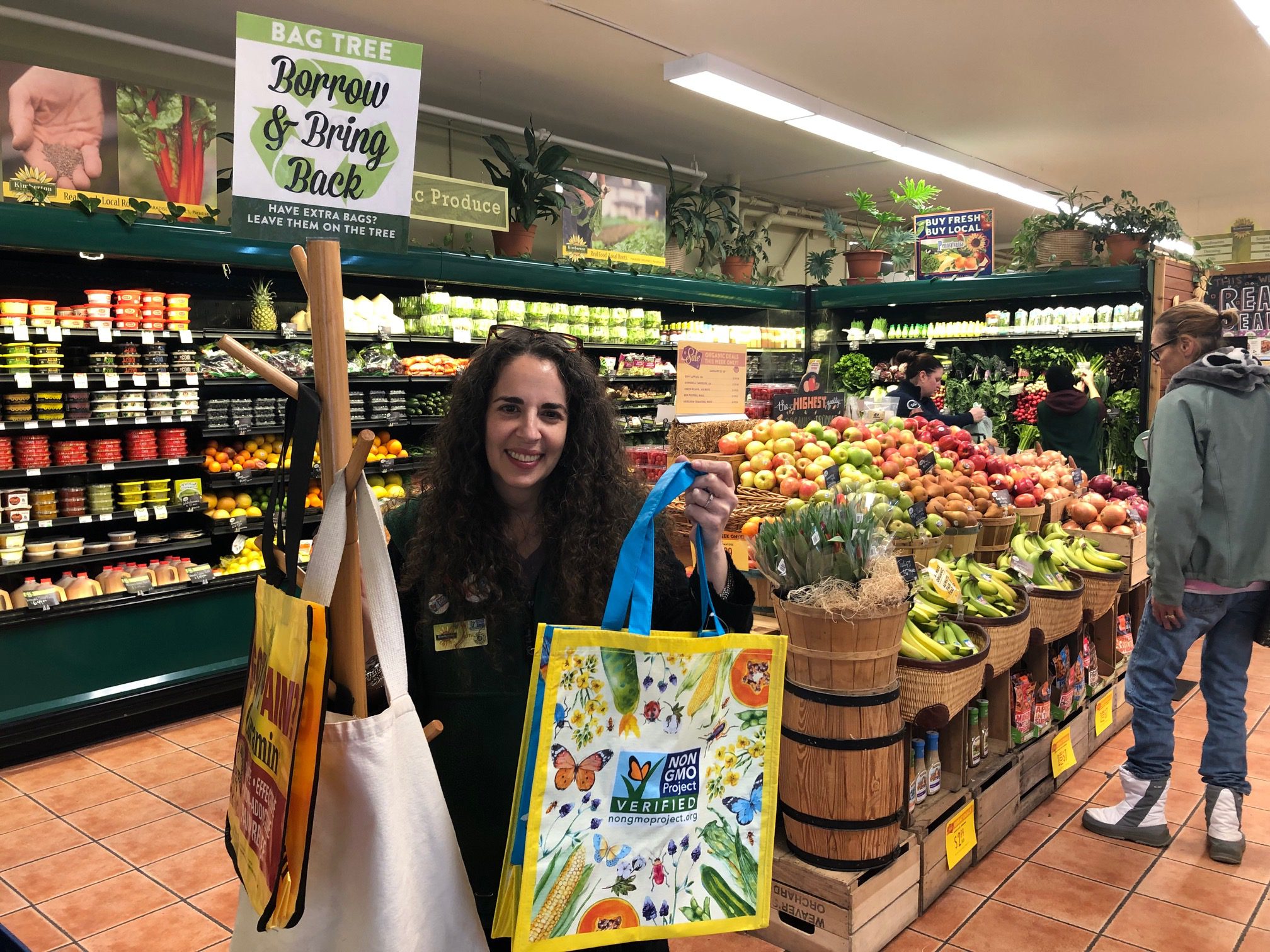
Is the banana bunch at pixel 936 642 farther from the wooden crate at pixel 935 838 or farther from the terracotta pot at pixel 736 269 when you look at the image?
the terracotta pot at pixel 736 269

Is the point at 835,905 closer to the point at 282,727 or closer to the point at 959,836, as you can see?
the point at 959,836

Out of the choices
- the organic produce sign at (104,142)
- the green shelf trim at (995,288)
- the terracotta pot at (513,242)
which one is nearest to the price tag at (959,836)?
the organic produce sign at (104,142)

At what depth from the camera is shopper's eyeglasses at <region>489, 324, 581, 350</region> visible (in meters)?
1.70

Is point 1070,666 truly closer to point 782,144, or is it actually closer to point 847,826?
point 847,826

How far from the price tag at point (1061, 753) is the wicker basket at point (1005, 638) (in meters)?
0.76

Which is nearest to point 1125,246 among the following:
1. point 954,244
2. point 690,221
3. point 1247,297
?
point 954,244

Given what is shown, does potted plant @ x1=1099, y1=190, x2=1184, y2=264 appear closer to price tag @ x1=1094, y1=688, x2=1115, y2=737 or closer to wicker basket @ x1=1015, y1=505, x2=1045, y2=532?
wicker basket @ x1=1015, y1=505, x2=1045, y2=532

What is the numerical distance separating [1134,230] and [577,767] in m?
7.54

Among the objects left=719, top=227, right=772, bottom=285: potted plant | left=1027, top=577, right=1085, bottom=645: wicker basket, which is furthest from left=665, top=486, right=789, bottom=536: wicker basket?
left=719, top=227, right=772, bottom=285: potted plant

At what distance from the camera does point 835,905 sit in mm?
2506

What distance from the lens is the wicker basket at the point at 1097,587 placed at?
3936mm

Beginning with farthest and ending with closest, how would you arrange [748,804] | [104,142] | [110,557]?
[104,142] → [110,557] → [748,804]

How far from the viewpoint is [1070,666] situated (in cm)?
380

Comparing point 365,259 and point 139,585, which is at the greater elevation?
point 365,259
